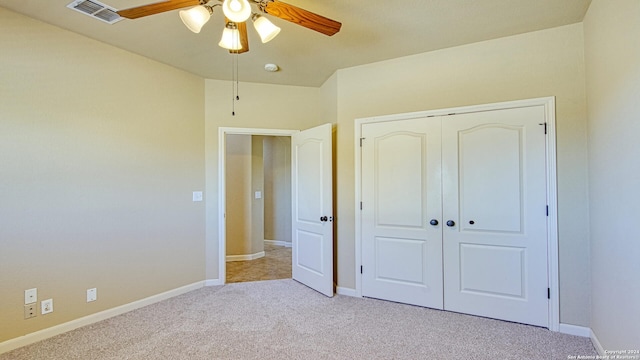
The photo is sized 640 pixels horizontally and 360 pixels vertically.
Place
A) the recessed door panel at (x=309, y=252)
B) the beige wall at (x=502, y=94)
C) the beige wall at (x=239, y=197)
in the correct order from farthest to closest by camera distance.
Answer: the beige wall at (x=239, y=197), the recessed door panel at (x=309, y=252), the beige wall at (x=502, y=94)

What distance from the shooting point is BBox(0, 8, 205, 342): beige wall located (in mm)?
2436

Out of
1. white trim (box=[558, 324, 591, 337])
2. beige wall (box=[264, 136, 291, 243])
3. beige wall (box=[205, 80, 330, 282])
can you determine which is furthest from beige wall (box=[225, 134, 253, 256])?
white trim (box=[558, 324, 591, 337])

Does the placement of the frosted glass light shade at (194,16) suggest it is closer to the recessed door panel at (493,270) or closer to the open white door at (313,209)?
the open white door at (313,209)

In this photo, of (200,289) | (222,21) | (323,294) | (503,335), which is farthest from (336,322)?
(222,21)

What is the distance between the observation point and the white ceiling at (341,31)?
234 centimetres

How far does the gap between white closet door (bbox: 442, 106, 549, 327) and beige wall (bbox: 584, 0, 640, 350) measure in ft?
1.23

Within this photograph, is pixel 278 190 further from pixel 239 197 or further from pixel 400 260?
pixel 400 260

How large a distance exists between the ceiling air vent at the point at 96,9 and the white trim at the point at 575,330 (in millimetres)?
4343

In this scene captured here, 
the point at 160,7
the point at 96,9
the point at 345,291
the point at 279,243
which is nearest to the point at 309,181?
the point at 345,291

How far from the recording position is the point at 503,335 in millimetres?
2570

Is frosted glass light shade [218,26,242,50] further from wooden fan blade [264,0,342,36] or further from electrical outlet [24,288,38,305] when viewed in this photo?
electrical outlet [24,288,38,305]

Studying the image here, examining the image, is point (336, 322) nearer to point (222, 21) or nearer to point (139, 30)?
point (222, 21)

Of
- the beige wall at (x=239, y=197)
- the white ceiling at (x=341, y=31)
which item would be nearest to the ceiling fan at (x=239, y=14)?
the white ceiling at (x=341, y=31)

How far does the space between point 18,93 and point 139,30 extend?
1.06 meters
